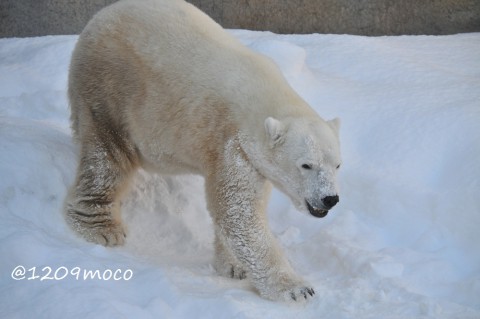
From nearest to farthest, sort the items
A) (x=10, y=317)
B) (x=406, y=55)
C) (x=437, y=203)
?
(x=10, y=317)
(x=437, y=203)
(x=406, y=55)

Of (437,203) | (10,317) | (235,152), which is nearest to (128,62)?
(235,152)

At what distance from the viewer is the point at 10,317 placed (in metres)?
3.31

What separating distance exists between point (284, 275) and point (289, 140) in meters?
0.78

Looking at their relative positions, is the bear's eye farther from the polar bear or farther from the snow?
the snow

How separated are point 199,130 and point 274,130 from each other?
1.86 feet

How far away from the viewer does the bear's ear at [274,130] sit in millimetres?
3922

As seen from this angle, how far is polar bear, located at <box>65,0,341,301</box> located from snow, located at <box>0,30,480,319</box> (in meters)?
0.22

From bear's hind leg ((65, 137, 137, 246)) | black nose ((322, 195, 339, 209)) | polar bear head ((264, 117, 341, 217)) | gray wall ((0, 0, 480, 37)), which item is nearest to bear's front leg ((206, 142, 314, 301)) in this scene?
polar bear head ((264, 117, 341, 217))

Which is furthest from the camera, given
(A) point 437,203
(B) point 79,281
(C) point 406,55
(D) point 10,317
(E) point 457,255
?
(C) point 406,55

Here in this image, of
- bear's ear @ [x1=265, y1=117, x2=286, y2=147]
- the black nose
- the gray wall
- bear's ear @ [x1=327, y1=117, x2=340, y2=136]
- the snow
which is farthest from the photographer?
the gray wall

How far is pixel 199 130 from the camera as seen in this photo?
4.29 metres

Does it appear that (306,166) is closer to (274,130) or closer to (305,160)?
(305,160)

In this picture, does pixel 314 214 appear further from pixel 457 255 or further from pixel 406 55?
pixel 406 55

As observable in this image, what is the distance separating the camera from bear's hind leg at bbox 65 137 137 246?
14.8 feet
